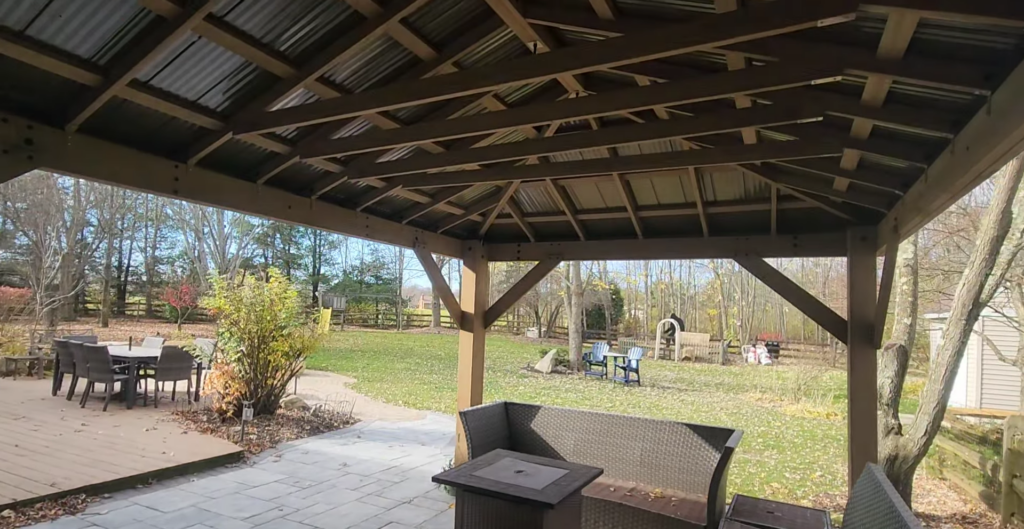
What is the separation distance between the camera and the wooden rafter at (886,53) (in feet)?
4.88

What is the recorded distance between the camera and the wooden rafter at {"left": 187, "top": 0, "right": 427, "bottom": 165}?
2.08 m

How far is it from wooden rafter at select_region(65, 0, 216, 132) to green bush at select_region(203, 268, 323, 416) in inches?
183

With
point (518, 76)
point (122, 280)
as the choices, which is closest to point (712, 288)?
point (518, 76)

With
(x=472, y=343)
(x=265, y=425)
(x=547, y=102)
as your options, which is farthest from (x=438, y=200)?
(x=265, y=425)

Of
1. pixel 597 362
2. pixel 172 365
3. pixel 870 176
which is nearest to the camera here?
pixel 870 176

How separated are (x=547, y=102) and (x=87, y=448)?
5427mm

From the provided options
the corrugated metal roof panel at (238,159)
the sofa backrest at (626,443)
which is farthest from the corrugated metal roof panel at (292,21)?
the sofa backrest at (626,443)

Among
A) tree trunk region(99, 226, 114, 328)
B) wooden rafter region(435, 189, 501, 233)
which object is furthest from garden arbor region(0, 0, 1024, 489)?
tree trunk region(99, 226, 114, 328)

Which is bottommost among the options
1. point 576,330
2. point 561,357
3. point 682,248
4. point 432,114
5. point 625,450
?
point 561,357

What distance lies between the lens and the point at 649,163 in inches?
116

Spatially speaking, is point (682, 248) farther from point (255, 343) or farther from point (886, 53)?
point (255, 343)

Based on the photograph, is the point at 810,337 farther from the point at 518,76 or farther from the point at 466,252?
the point at 518,76

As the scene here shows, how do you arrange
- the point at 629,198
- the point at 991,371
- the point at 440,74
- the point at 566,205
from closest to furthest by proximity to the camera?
the point at 440,74 → the point at 629,198 → the point at 566,205 → the point at 991,371

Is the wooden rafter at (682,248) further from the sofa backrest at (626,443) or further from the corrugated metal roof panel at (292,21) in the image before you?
the corrugated metal roof panel at (292,21)
